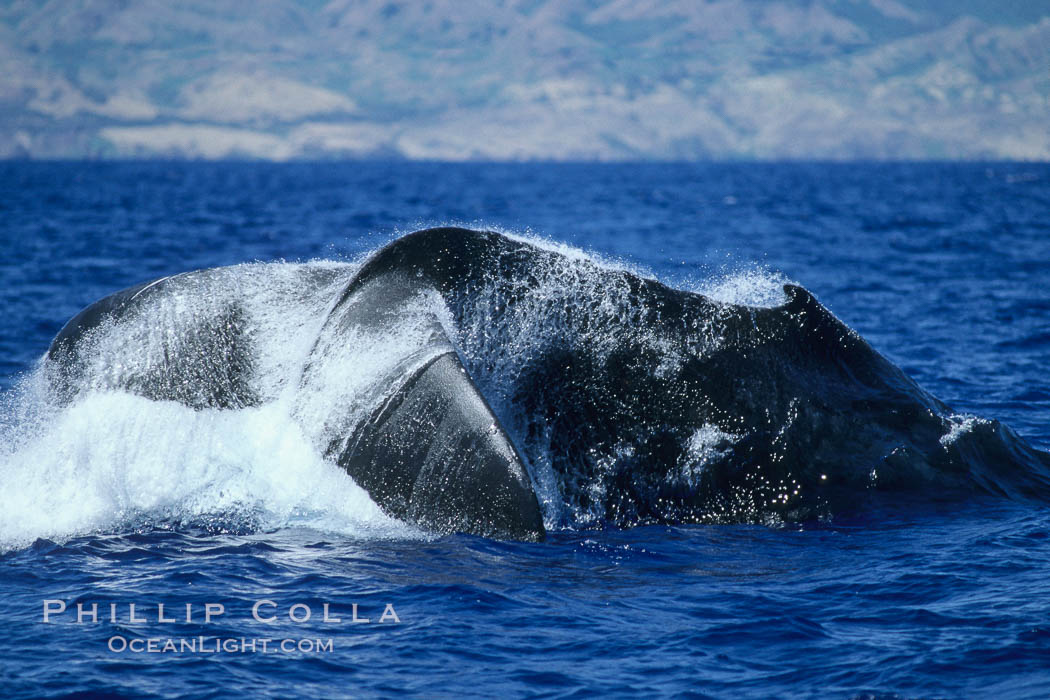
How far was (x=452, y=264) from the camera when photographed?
34.4ft

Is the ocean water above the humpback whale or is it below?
below

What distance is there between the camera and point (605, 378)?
10.7 metres

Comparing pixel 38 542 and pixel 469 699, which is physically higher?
pixel 38 542

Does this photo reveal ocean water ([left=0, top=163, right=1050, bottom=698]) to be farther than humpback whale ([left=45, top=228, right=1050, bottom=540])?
No

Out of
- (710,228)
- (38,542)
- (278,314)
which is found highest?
(710,228)

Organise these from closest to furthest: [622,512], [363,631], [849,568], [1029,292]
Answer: [363,631], [849,568], [622,512], [1029,292]

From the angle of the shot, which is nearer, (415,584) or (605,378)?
(415,584)

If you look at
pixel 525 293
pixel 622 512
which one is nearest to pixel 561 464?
pixel 622 512

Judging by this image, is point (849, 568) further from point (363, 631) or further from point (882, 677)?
point (363, 631)

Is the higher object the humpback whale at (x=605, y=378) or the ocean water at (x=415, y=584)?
the humpback whale at (x=605, y=378)

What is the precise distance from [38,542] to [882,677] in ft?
21.8

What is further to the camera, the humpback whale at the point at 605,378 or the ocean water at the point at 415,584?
the humpback whale at the point at 605,378

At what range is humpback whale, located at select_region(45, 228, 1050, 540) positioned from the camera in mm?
10273

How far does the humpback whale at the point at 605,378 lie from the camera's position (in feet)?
33.7
